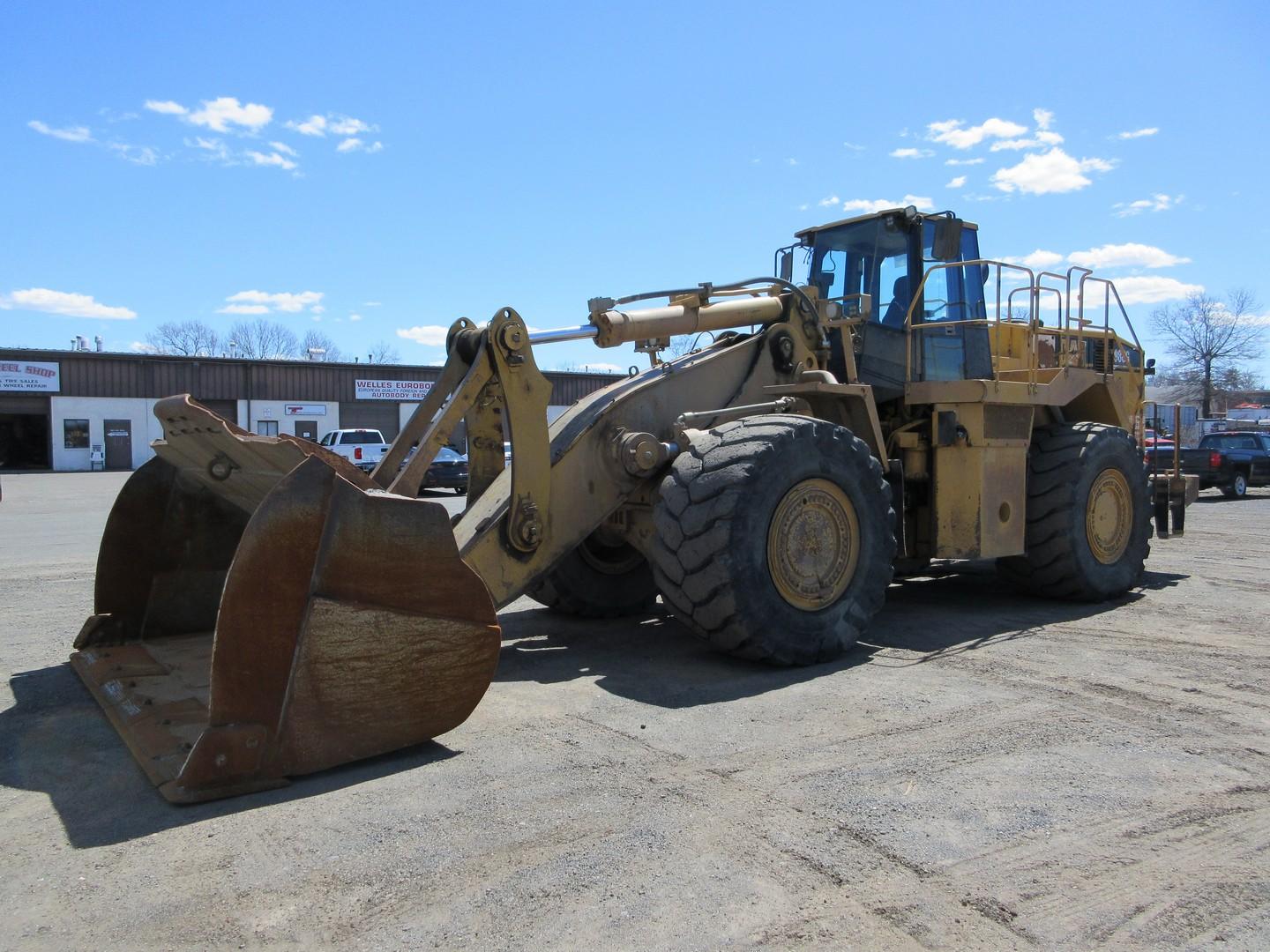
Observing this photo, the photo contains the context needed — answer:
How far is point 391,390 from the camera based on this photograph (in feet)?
155

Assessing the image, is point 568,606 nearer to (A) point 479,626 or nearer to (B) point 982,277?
(A) point 479,626

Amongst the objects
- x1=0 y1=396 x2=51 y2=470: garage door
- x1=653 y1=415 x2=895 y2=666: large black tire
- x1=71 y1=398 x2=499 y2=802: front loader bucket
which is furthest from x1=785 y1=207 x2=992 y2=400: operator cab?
x1=0 y1=396 x2=51 y2=470: garage door

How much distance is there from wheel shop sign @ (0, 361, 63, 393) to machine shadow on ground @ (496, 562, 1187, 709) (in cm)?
4179

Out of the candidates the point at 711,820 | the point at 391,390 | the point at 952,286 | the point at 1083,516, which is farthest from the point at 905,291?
the point at 391,390

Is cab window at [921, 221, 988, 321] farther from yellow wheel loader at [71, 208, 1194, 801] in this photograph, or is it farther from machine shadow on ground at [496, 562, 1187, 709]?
machine shadow on ground at [496, 562, 1187, 709]

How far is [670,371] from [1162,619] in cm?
437

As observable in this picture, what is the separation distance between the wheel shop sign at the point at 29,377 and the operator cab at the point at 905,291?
42.5m

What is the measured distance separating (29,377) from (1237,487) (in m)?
43.7

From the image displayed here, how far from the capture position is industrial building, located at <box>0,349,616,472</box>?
42.5m

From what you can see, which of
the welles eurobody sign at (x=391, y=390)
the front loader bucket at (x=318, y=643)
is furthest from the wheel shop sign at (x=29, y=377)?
the front loader bucket at (x=318, y=643)

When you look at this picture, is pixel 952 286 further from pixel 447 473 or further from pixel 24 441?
pixel 24 441

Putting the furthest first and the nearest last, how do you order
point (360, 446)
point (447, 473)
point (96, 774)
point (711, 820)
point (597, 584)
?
point (360, 446), point (447, 473), point (597, 584), point (96, 774), point (711, 820)

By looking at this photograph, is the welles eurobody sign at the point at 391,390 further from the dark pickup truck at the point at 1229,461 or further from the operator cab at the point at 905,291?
the operator cab at the point at 905,291

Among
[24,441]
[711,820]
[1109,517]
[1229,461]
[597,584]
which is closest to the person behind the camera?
[711,820]
